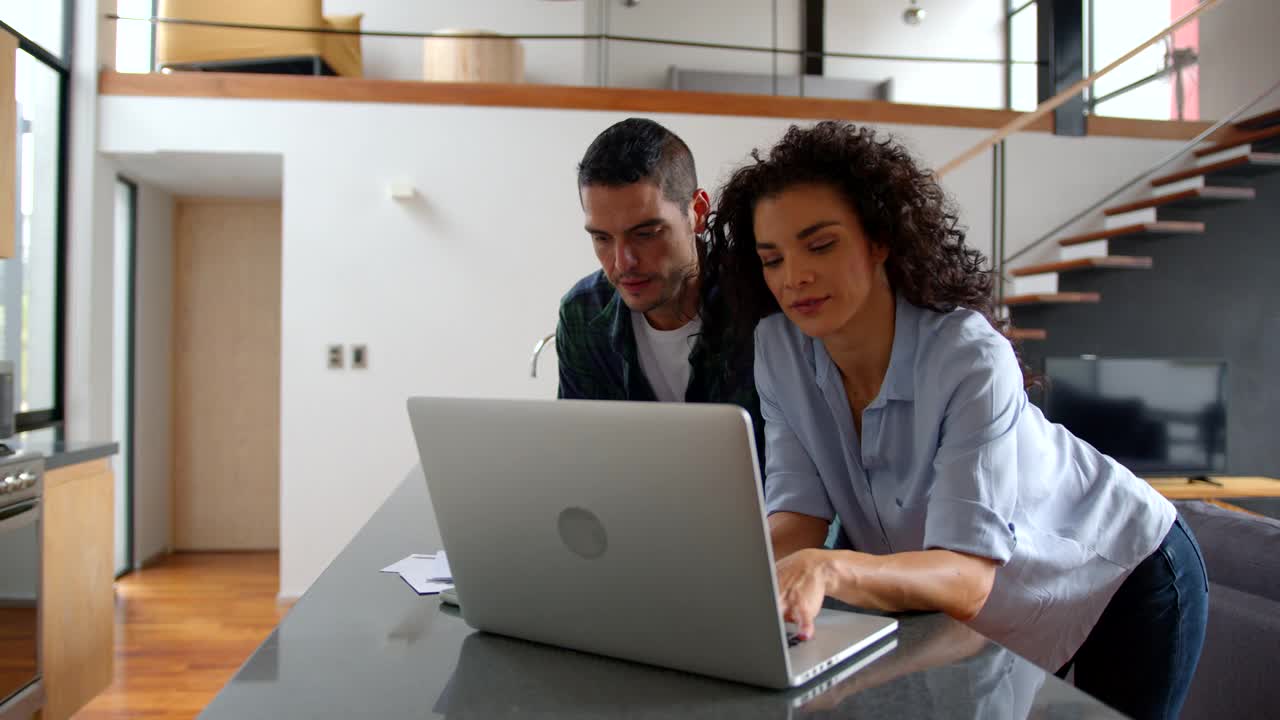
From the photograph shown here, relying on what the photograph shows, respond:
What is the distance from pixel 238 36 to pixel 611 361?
3873 millimetres

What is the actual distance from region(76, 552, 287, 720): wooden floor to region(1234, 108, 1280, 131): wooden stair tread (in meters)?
5.56

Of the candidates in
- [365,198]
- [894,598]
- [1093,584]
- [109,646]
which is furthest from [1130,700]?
[365,198]

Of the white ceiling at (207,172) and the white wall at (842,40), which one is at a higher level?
the white wall at (842,40)

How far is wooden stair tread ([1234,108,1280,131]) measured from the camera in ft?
16.6

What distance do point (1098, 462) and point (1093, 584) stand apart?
0.17m

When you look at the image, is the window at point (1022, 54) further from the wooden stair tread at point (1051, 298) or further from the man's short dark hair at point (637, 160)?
the man's short dark hair at point (637, 160)

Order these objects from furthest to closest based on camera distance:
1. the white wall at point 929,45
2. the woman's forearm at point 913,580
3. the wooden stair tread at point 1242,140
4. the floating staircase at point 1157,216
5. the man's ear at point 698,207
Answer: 1. the white wall at point 929,45
2. the wooden stair tread at point 1242,140
3. the floating staircase at point 1157,216
4. the man's ear at point 698,207
5. the woman's forearm at point 913,580

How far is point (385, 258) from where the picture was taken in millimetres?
4543

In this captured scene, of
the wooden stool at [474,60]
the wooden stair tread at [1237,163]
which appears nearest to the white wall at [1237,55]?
the wooden stair tread at [1237,163]

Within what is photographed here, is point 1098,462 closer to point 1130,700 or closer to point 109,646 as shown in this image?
point 1130,700

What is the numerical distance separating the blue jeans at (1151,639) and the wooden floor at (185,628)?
107 inches

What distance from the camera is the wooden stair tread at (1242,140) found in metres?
5.00

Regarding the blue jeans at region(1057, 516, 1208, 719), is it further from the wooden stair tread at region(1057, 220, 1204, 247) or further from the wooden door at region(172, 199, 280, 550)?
the wooden door at region(172, 199, 280, 550)

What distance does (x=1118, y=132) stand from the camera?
17.0 feet
